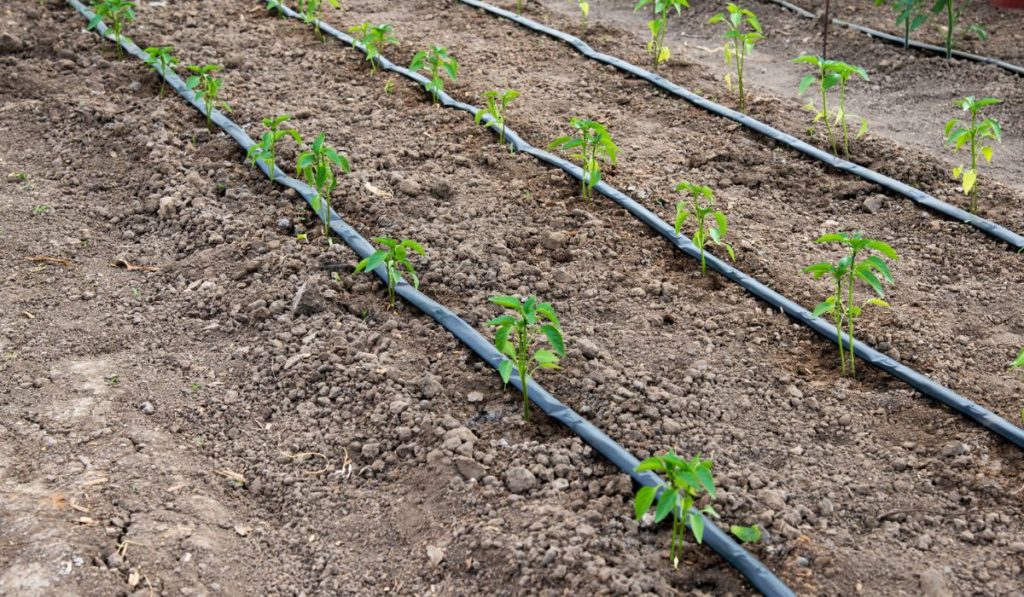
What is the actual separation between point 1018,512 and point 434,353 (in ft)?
5.77

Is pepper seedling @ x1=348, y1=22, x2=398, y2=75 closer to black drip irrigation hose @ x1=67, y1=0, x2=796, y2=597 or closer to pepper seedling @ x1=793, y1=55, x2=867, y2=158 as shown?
black drip irrigation hose @ x1=67, y1=0, x2=796, y2=597

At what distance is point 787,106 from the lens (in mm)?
5035

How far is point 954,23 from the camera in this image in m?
5.82

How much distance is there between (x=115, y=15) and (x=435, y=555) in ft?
12.8

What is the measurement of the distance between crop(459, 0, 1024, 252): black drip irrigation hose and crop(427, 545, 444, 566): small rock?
2570 mm

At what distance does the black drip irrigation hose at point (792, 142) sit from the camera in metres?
4.00

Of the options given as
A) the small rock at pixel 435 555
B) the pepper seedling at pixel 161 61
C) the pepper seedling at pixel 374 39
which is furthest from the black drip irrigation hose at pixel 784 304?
the small rock at pixel 435 555

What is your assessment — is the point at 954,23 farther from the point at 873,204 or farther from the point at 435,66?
the point at 435,66

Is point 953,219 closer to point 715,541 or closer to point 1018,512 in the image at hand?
point 1018,512

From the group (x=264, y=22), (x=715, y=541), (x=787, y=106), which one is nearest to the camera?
(x=715, y=541)

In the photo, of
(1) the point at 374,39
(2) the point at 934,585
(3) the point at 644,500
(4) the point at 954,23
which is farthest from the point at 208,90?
(4) the point at 954,23

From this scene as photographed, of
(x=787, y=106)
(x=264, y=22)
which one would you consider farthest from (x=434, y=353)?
(x=264, y=22)

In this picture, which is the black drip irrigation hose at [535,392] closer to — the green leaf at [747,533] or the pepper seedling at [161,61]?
the green leaf at [747,533]

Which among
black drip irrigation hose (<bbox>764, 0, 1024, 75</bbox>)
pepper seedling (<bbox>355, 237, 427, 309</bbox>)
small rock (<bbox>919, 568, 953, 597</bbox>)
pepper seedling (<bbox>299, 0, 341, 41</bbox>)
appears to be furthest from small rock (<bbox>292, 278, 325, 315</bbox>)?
black drip irrigation hose (<bbox>764, 0, 1024, 75</bbox>)
